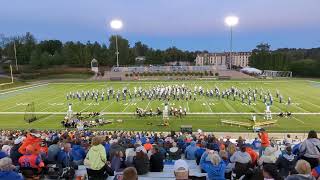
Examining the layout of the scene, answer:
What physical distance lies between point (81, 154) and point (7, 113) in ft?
83.9

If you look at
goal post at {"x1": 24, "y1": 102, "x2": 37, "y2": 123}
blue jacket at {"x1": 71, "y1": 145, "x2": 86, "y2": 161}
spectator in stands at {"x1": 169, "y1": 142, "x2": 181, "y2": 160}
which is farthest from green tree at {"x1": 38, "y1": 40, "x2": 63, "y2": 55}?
blue jacket at {"x1": 71, "y1": 145, "x2": 86, "y2": 161}

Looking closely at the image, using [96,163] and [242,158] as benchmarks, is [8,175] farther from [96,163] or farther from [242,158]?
[242,158]

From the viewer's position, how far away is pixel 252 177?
5895 mm

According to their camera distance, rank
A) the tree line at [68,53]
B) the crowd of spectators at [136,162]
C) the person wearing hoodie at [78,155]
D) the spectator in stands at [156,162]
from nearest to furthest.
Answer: the crowd of spectators at [136,162]
the spectator in stands at [156,162]
the person wearing hoodie at [78,155]
the tree line at [68,53]

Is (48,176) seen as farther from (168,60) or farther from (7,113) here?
(168,60)

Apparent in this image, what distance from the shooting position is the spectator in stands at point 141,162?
28.9ft

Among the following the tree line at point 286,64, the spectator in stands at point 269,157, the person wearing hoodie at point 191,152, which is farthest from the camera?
the tree line at point 286,64

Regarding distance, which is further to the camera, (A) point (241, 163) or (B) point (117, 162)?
(B) point (117, 162)

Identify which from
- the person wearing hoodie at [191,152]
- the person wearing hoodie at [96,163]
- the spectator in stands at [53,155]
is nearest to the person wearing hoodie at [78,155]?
the spectator in stands at [53,155]

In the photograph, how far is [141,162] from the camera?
29.0 ft

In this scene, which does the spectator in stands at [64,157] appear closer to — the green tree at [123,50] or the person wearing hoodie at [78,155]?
the person wearing hoodie at [78,155]

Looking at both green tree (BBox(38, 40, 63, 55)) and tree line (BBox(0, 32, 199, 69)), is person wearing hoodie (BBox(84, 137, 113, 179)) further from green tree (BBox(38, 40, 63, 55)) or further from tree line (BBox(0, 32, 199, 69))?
green tree (BBox(38, 40, 63, 55))

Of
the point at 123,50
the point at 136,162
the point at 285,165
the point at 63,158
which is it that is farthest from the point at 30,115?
the point at 123,50

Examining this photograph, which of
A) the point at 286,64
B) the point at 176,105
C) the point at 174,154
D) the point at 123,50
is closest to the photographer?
the point at 174,154
